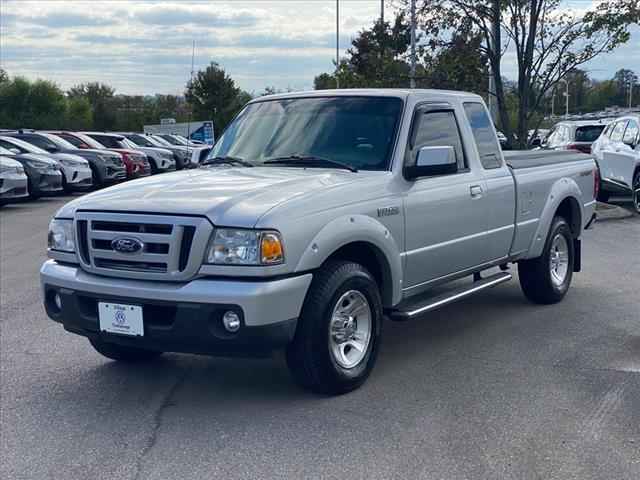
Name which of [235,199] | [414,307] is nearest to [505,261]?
[414,307]

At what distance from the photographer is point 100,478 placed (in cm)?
412

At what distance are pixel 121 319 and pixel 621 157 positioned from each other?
Result: 39.7 feet

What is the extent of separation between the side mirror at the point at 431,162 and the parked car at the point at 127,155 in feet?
60.9

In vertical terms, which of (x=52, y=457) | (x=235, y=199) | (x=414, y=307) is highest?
(x=235, y=199)

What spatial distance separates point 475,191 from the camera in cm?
655

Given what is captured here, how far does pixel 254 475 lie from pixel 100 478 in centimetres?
75

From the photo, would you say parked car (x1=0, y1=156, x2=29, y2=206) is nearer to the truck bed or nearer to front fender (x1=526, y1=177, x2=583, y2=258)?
the truck bed

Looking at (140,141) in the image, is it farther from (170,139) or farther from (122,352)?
(122,352)

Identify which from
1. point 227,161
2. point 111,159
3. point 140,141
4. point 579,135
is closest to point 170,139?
point 140,141

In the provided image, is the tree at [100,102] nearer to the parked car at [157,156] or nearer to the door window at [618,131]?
the parked car at [157,156]

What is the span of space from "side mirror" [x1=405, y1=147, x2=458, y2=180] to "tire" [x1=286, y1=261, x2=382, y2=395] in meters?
0.88

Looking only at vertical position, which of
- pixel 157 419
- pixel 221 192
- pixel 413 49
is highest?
pixel 413 49

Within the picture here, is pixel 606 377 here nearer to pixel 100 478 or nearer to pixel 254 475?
pixel 254 475

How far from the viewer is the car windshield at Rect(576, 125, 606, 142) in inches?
675
